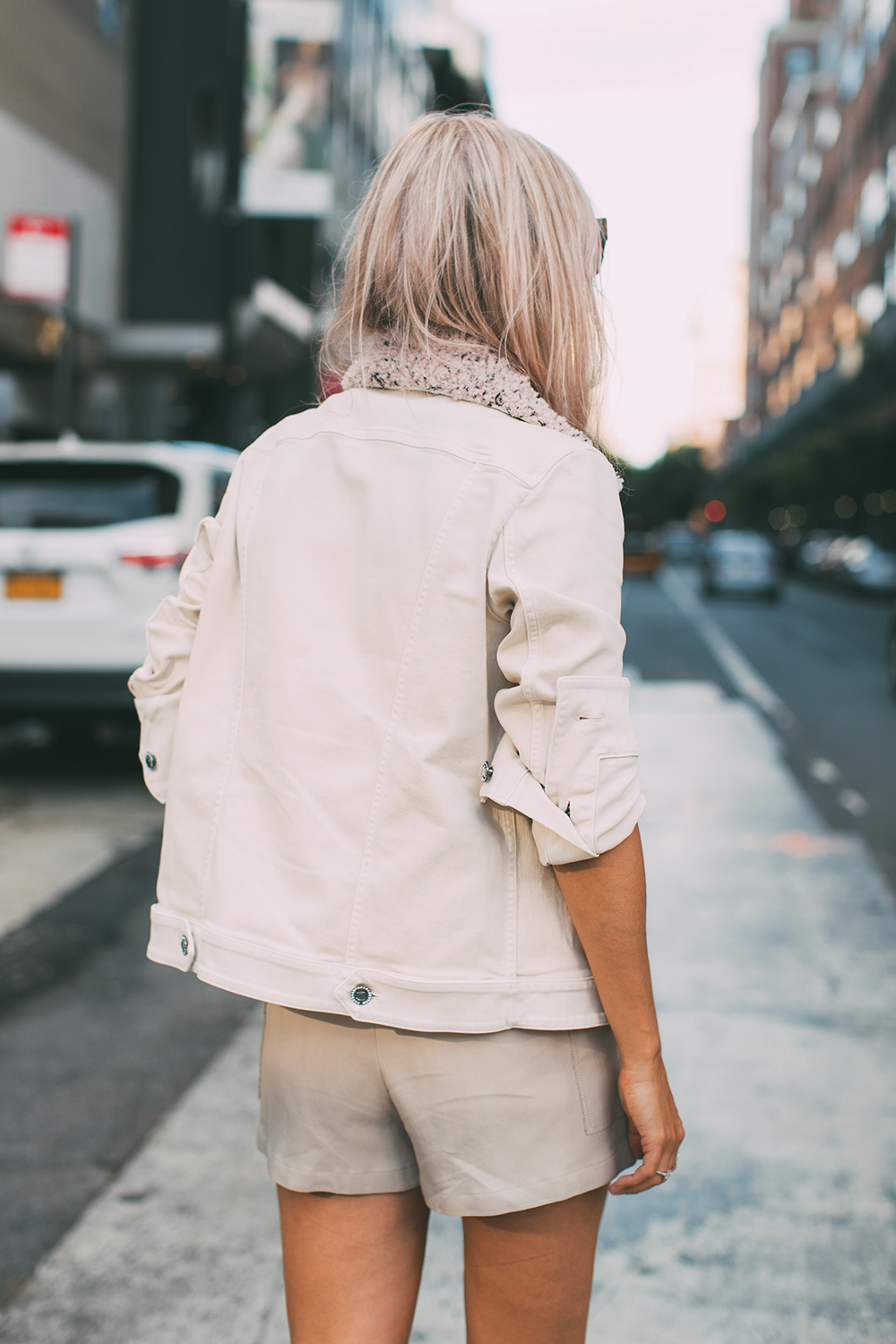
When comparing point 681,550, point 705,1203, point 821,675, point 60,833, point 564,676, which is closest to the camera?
point 564,676

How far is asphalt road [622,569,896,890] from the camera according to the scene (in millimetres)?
7645

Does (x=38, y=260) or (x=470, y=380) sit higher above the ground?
(x=38, y=260)

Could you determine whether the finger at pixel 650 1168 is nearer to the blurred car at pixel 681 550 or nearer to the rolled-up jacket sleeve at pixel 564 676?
the rolled-up jacket sleeve at pixel 564 676

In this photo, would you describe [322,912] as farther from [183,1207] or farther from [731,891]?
[731,891]

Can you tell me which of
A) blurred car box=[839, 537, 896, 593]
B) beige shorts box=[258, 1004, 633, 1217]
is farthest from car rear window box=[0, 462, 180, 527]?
blurred car box=[839, 537, 896, 593]

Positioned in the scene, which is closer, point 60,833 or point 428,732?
point 428,732

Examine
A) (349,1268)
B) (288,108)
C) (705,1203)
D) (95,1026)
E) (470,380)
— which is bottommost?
(95,1026)

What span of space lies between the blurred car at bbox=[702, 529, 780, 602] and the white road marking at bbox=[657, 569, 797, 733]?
1732 mm

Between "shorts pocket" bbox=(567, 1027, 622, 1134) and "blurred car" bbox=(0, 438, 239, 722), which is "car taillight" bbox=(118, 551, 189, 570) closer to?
"blurred car" bbox=(0, 438, 239, 722)

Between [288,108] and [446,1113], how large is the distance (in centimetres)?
2424

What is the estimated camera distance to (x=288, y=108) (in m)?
22.9

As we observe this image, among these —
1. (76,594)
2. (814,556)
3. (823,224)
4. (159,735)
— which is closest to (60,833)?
(76,594)

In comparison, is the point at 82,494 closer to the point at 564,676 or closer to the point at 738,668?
the point at 564,676

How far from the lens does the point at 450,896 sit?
4.34 feet
